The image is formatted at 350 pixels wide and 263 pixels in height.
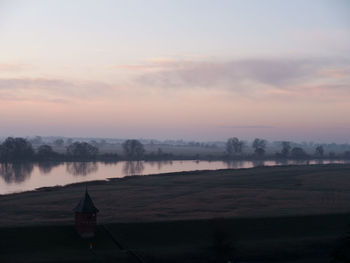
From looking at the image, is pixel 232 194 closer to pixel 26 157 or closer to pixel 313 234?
pixel 313 234

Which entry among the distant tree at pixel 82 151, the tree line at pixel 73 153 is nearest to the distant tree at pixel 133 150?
the tree line at pixel 73 153

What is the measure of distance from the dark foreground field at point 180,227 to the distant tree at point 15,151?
194 feet

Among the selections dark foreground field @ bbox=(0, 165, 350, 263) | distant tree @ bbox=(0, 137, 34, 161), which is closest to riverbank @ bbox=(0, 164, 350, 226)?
dark foreground field @ bbox=(0, 165, 350, 263)

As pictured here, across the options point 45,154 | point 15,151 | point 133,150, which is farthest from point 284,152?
point 15,151

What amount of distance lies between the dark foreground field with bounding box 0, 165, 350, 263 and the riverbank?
0.28 feet

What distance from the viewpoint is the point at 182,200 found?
139 ft

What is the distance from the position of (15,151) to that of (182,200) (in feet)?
229

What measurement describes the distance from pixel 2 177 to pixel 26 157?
36616mm

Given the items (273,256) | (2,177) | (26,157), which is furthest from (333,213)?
(26,157)

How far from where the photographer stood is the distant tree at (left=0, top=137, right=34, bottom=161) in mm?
100144

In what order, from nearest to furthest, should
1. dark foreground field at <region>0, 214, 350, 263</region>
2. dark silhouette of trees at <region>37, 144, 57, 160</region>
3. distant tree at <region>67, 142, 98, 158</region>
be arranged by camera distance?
1. dark foreground field at <region>0, 214, 350, 263</region>
2. dark silhouette of trees at <region>37, 144, 57, 160</region>
3. distant tree at <region>67, 142, 98, 158</region>

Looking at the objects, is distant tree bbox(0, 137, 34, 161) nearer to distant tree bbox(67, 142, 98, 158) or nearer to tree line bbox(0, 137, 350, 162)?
tree line bbox(0, 137, 350, 162)

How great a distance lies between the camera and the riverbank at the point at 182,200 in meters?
33.2

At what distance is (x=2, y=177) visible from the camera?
66.9m
